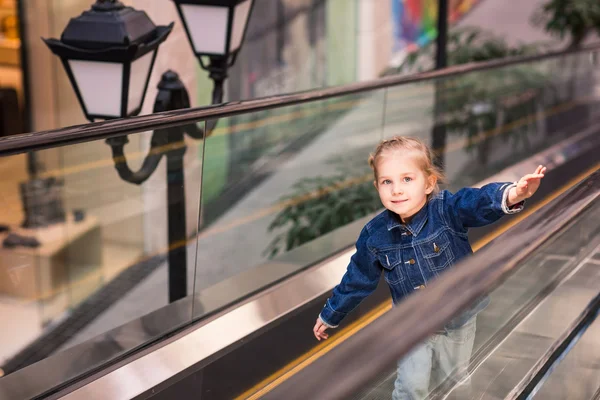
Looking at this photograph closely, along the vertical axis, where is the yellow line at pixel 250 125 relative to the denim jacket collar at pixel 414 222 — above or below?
below

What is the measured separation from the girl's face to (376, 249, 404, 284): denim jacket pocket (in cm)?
16

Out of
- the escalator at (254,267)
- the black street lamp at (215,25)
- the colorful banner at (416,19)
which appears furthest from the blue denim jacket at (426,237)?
the colorful banner at (416,19)

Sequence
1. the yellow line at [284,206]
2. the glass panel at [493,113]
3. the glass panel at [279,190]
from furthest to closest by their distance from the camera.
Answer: the glass panel at [493,113], the glass panel at [279,190], the yellow line at [284,206]

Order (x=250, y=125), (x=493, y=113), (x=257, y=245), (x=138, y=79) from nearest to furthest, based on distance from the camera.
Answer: (x=138, y=79) < (x=250, y=125) < (x=257, y=245) < (x=493, y=113)

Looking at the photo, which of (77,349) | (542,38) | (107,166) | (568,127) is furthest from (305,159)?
(542,38)

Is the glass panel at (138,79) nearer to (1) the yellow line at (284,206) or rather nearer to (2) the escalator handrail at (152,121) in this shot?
(2) the escalator handrail at (152,121)

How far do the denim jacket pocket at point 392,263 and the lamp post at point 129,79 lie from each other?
1.74 metres

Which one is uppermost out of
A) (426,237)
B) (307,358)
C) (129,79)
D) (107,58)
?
(107,58)

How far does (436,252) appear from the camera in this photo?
296cm

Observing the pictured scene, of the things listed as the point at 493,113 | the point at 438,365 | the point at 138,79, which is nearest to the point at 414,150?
the point at 438,365

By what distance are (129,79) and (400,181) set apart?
6.20 feet

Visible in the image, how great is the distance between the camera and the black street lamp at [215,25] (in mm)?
5094

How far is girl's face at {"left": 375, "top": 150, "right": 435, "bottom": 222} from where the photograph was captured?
2898 millimetres

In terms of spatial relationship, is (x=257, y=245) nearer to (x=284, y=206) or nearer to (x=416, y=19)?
(x=284, y=206)
